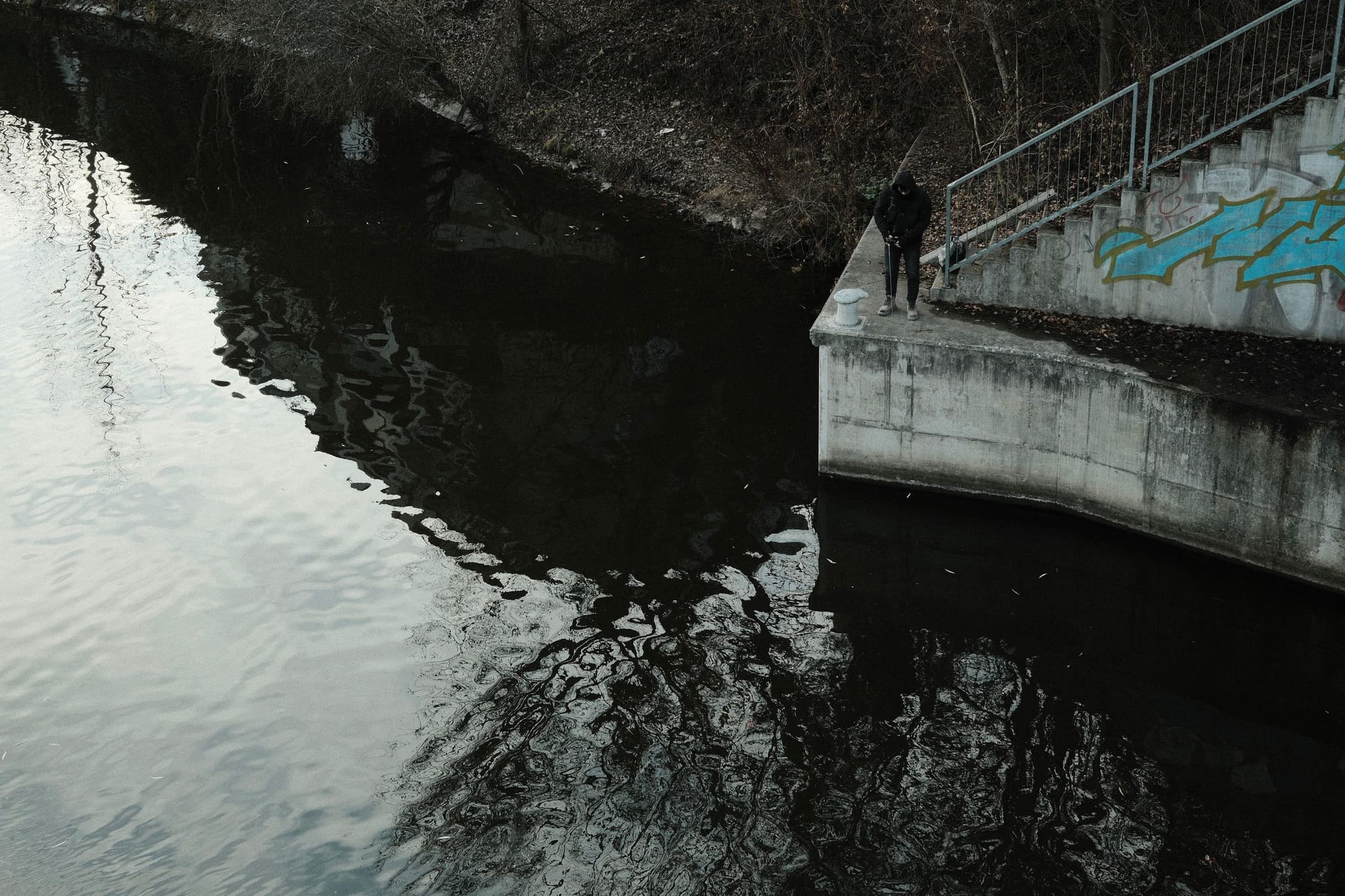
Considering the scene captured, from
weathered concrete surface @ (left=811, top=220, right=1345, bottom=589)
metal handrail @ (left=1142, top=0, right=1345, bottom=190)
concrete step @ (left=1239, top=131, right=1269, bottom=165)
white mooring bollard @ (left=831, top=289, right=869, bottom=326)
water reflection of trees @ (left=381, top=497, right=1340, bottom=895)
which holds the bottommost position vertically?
water reflection of trees @ (left=381, top=497, right=1340, bottom=895)

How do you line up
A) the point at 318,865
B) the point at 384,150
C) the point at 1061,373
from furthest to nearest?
1. the point at 384,150
2. the point at 1061,373
3. the point at 318,865

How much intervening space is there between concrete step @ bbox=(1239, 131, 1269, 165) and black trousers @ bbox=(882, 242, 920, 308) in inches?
127

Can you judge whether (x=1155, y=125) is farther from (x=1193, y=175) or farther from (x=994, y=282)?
(x=994, y=282)

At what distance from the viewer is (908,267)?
13250 mm

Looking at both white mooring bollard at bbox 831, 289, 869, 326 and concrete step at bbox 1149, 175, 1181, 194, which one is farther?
white mooring bollard at bbox 831, 289, 869, 326

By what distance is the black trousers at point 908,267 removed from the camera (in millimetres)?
13164

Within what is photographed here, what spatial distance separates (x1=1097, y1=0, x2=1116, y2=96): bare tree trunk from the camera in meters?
16.1

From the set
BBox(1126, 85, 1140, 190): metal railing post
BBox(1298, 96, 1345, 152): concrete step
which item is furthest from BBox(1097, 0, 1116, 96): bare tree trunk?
BBox(1298, 96, 1345, 152): concrete step

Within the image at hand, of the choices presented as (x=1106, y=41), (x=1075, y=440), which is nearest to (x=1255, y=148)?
(x=1075, y=440)

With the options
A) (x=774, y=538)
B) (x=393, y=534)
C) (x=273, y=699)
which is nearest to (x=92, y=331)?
(x=393, y=534)

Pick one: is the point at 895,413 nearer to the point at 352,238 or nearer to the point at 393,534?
the point at 393,534

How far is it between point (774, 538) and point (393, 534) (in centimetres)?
428

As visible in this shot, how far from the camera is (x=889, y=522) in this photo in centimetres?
1342

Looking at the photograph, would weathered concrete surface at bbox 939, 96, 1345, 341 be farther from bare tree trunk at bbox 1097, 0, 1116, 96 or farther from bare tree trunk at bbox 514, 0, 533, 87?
bare tree trunk at bbox 514, 0, 533, 87
